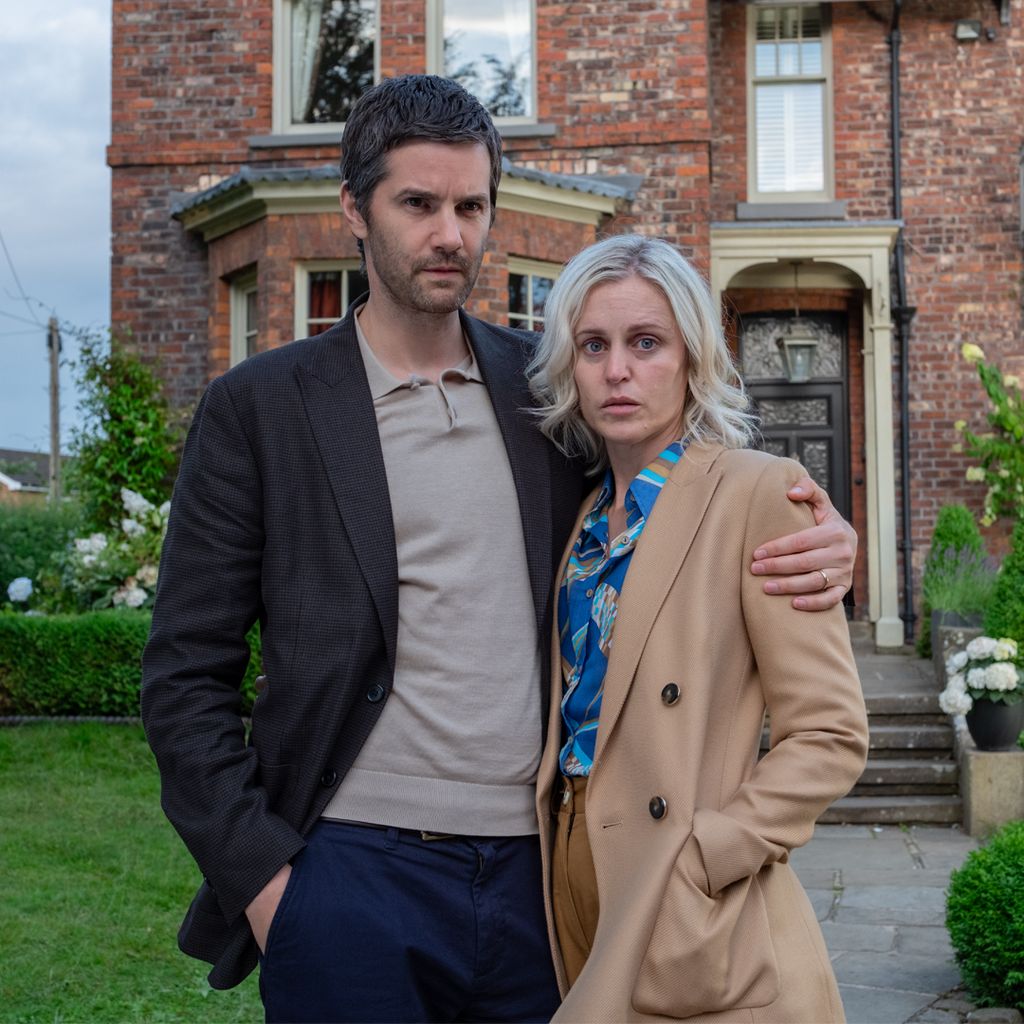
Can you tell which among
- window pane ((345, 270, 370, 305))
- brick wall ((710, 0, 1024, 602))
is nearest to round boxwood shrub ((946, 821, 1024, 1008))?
window pane ((345, 270, 370, 305))

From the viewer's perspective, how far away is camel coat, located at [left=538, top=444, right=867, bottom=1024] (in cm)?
200

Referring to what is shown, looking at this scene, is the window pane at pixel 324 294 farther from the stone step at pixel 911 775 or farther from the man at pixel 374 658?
the man at pixel 374 658

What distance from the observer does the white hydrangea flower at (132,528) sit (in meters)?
11.0

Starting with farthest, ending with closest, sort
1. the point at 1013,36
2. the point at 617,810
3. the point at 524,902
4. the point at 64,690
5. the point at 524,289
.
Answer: the point at 1013,36 < the point at 524,289 < the point at 64,690 < the point at 524,902 < the point at 617,810

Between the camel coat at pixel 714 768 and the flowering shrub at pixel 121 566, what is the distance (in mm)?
8821

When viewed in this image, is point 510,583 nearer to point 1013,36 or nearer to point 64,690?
point 64,690

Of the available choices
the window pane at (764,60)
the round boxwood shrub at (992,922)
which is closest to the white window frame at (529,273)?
the window pane at (764,60)

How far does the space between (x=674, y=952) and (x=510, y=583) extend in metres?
0.69

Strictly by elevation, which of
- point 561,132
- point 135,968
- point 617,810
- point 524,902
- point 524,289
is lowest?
point 135,968

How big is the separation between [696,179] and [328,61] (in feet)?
11.7

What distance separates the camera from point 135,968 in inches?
201

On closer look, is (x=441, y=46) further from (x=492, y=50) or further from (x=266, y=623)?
(x=266, y=623)

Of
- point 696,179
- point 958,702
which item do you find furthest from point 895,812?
point 696,179

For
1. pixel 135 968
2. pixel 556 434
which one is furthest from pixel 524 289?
pixel 556 434
